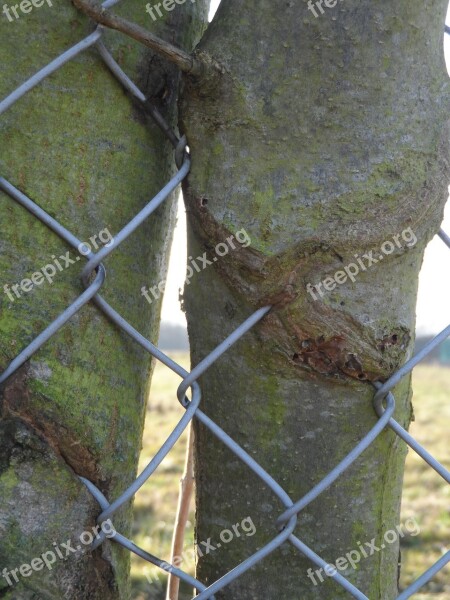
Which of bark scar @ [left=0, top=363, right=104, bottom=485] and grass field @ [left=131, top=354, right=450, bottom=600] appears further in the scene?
grass field @ [left=131, top=354, right=450, bottom=600]

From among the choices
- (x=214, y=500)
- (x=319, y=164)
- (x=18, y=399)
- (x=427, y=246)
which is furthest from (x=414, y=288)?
(x=18, y=399)

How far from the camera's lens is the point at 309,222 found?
761 millimetres

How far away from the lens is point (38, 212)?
29.5 inches

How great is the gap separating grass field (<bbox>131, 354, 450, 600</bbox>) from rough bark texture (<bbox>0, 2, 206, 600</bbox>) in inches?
56.4

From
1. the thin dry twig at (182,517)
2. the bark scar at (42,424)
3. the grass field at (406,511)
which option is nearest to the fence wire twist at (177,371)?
the bark scar at (42,424)

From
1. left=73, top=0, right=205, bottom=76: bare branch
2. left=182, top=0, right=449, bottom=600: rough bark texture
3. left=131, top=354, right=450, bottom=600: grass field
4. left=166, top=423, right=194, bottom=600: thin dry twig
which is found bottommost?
left=131, top=354, right=450, bottom=600: grass field

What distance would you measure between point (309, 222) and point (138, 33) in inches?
10.0

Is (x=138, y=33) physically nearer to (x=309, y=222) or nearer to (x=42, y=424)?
(x=309, y=222)

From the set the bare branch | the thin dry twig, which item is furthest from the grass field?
the bare branch

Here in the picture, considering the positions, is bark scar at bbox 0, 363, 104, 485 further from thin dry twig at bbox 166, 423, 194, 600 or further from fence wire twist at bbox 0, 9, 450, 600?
thin dry twig at bbox 166, 423, 194, 600

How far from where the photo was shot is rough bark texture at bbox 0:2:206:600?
72 cm

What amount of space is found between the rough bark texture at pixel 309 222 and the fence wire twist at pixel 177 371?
2cm

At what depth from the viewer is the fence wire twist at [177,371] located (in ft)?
2.44

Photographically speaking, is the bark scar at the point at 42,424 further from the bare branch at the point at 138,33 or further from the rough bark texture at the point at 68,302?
the bare branch at the point at 138,33
